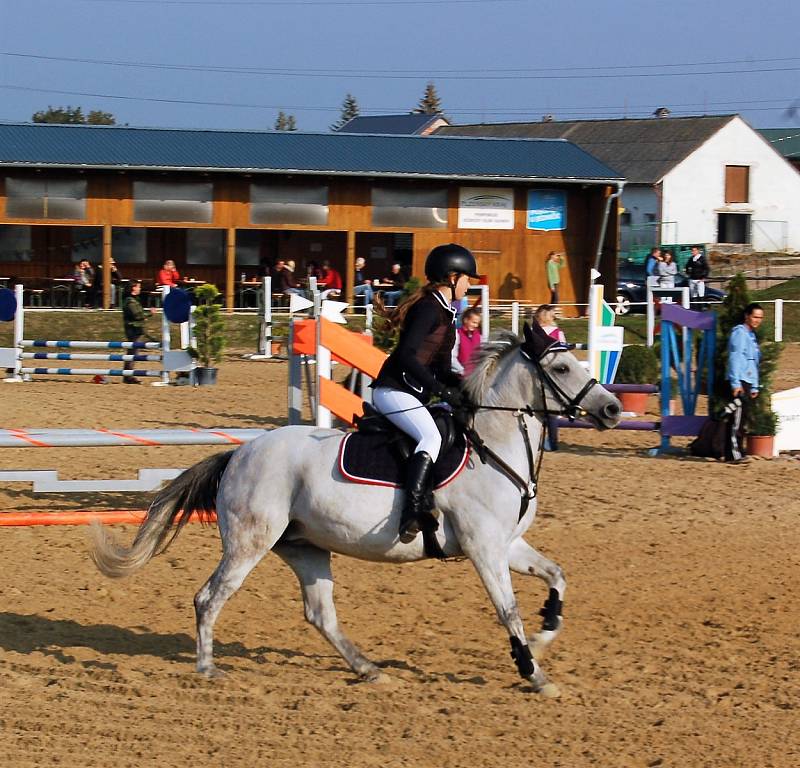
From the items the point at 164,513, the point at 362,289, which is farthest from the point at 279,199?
the point at 164,513

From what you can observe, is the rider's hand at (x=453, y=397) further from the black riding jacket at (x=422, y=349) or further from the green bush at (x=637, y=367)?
the green bush at (x=637, y=367)

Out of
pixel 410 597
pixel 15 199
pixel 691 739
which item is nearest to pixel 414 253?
pixel 15 199

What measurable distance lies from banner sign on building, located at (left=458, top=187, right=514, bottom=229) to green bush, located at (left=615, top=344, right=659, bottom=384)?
15.3 metres

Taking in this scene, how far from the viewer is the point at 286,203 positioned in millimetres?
31125

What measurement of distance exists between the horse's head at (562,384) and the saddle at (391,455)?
0.46m

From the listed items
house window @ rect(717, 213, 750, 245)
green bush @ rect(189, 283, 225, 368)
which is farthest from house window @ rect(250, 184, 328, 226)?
house window @ rect(717, 213, 750, 245)

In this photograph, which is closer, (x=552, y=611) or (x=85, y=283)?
(x=552, y=611)

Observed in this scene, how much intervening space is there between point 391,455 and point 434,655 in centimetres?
118

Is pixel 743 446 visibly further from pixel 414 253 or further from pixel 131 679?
pixel 414 253

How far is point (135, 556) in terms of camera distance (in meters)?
6.58

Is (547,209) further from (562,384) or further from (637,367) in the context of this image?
(562,384)

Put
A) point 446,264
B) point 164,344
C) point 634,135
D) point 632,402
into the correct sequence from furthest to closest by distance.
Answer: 1. point 634,135
2. point 164,344
3. point 632,402
4. point 446,264

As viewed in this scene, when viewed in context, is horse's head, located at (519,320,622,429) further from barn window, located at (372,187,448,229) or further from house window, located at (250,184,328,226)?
barn window, located at (372,187,448,229)

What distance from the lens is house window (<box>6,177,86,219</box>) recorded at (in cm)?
3000
